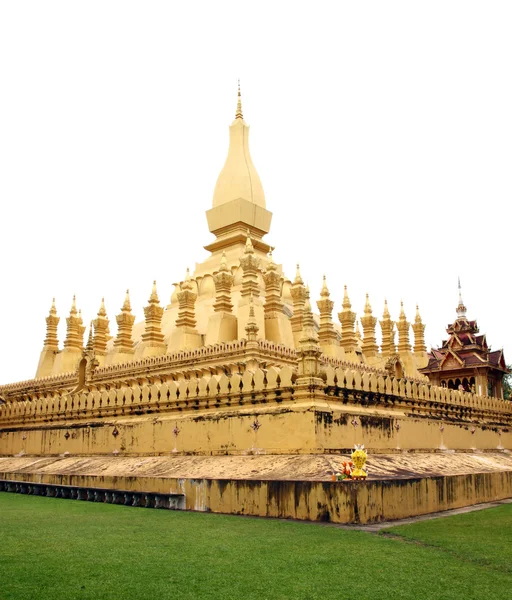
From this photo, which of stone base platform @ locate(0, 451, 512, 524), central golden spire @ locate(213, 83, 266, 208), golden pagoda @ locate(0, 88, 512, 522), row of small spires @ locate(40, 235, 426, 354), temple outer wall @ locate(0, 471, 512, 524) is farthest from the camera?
central golden spire @ locate(213, 83, 266, 208)

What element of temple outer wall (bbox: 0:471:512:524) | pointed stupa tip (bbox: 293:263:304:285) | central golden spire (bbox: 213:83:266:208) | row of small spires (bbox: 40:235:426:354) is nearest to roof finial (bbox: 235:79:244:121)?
central golden spire (bbox: 213:83:266:208)

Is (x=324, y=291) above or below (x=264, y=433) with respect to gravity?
above

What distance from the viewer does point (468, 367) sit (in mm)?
30109

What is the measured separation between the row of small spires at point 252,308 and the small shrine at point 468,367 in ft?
4.66

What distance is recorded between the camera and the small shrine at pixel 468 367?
30062 mm

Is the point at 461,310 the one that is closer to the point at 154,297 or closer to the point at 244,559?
the point at 154,297

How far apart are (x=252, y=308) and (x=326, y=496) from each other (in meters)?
11.2

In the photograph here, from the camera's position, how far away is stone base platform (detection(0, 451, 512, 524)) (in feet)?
26.5

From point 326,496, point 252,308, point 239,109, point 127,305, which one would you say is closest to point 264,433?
point 326,496

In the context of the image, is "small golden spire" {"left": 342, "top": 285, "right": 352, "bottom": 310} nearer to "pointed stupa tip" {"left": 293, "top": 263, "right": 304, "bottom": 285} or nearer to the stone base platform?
"pointed stupa tip" {"left": 293, "top": 263, "right": 304, "bottom": 285}

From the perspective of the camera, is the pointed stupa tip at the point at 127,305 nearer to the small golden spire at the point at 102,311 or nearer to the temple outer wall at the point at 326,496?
the small golden spire at the point at 102,311

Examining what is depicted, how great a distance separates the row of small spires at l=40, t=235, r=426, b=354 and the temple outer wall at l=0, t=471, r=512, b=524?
29.3 feet

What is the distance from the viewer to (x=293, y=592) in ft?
14.5

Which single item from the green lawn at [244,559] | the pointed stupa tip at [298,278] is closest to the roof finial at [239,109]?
the pointed stupa tip at [298,278]
